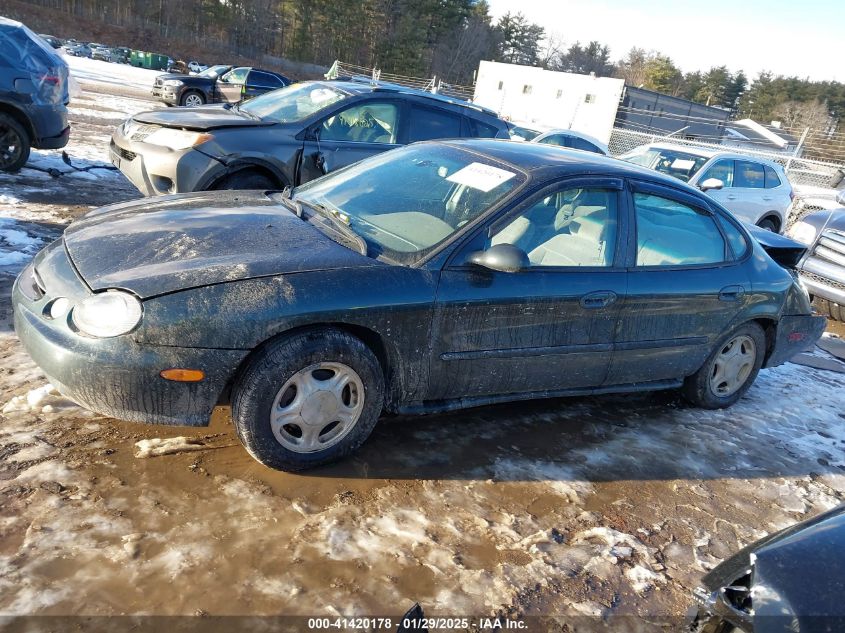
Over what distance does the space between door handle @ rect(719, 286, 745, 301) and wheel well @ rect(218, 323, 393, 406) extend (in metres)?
2.43

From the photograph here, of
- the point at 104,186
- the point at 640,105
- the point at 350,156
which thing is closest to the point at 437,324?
the point at 350,156

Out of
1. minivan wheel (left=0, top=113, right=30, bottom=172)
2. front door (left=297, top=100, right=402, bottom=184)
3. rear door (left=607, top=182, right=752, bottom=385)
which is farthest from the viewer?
minivan wheel (left=0, top=113, right=30, bottom=172)

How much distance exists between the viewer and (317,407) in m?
2.88

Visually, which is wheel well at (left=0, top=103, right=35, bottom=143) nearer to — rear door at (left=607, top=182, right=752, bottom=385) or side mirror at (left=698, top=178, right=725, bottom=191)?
rear door at (left=607, top=182, right=752, bottom=385)

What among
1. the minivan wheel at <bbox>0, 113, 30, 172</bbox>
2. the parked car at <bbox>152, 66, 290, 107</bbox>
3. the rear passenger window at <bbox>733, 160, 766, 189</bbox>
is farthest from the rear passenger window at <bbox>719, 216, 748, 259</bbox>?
the parked car at <bbox>152, 66, 290, 107</bbox>

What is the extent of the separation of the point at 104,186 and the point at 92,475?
6328 millimetres

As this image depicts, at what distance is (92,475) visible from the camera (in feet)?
8.94

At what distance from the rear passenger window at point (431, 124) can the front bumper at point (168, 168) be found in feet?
7.00

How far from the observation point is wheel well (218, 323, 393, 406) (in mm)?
2740

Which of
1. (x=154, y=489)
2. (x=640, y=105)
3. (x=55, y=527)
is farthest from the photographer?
(x=640, y=105)

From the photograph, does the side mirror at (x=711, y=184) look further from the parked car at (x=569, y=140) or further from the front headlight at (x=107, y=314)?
the front headlight at (x=107, y=314)

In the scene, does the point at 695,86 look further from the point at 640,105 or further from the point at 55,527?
the point at 55,527

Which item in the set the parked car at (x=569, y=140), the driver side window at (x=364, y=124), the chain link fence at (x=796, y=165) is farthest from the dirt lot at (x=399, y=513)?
the chain link fence at (x=796, y=165)

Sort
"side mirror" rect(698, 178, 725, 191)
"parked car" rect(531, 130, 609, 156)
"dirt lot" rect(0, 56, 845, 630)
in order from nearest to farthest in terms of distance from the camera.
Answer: "dirt lot" rect(0, 56, 845, 630) → "side mirror" rect(698, 178, 725, 191) → "parked car" rect(531, 130, 609, 156)
